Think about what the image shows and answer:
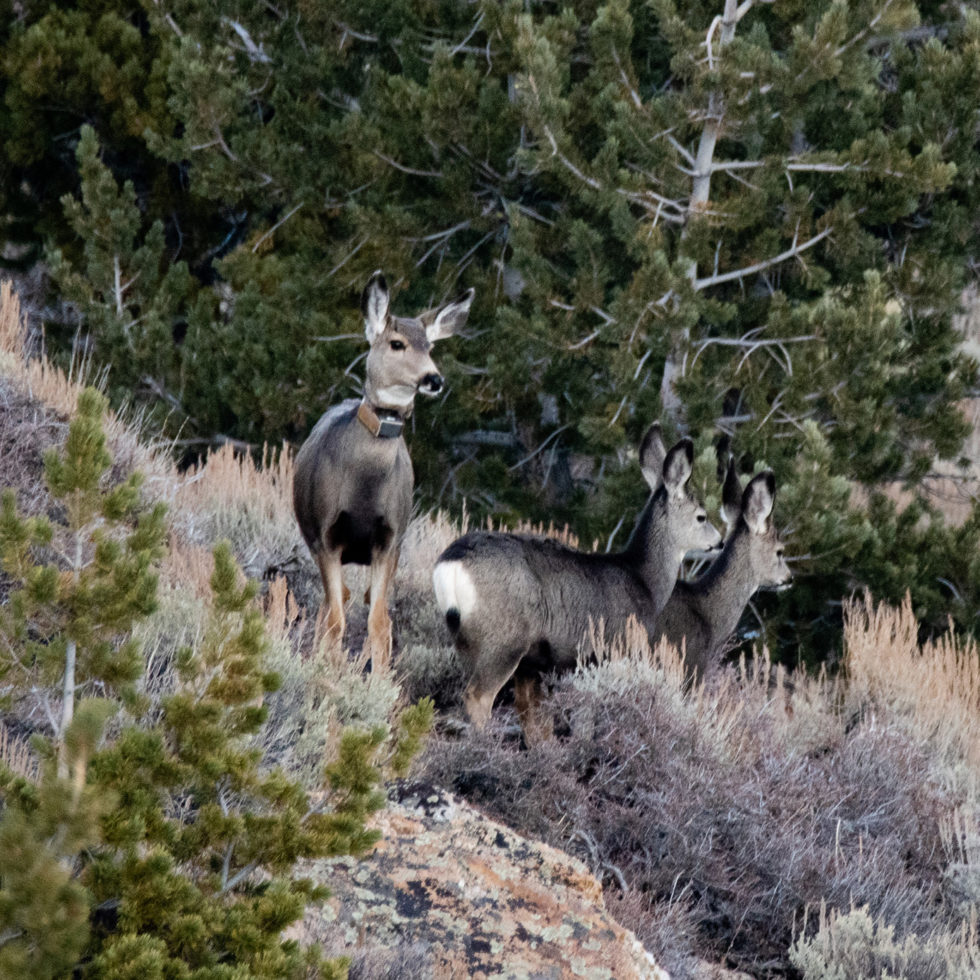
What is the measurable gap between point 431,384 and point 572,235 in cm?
571

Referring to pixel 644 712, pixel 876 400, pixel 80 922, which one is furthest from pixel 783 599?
pixel 80 922

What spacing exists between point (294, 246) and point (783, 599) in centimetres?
707

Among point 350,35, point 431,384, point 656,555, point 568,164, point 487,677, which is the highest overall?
point 350,35

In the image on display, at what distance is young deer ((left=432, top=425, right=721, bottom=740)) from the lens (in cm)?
629

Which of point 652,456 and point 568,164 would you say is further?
point 568,164

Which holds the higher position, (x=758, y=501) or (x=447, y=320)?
(x=447, y=320)

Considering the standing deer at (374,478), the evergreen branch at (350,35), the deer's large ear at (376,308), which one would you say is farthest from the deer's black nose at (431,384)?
the evergreen branch at (350,35)

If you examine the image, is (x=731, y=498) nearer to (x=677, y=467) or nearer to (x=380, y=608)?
(x=677, y=467)

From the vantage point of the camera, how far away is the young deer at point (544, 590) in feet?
20.6

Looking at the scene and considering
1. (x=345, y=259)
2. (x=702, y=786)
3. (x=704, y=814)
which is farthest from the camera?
(x=345, y=259)

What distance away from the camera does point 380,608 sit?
643 cm

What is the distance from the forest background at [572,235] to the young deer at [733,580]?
1638 millimetres

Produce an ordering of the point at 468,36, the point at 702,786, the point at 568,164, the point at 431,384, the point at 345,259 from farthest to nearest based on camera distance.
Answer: the point at 345,259 → the point at 468,36 → the point at 568,164 → the point at 431,384 → the point at 702,786

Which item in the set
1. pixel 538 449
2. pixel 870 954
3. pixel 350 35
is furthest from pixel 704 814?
pixel 350 35
